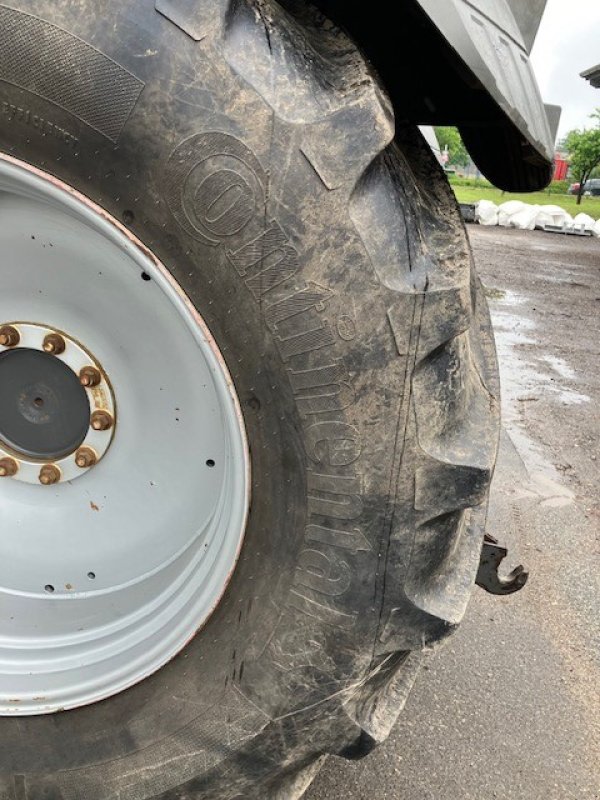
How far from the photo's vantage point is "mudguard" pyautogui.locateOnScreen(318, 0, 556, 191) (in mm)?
1009

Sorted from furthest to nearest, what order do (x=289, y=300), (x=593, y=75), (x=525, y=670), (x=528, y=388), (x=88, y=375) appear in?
(x=593, y=75) → (x=528, y=388) → (x=525, y=670) → (x=88, y=375) → (x=289, y=300)

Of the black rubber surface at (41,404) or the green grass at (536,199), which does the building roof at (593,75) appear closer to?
the green grass at (536,199)

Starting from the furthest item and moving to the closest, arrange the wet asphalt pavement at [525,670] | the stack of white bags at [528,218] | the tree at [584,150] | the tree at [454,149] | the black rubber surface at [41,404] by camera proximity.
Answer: the tree at [454,149], the tree at [584,150], the stack of white bags at [528,218], the wet asphalt pavement at [525,670], the black rubber surface at [41,404]

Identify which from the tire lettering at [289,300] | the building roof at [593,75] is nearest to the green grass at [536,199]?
the building roof at [593,75]

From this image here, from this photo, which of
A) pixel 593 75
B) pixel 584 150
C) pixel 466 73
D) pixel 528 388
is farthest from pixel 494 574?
pixel 584 150

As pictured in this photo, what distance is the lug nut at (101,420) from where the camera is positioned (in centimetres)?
125

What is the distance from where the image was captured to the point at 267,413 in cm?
103

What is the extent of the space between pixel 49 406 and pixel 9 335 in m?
0.14

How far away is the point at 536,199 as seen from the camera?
30.2 metres

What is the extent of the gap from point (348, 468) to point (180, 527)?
378 mm

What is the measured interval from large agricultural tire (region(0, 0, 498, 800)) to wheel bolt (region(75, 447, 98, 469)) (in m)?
0.03

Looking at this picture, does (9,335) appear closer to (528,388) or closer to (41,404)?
(41,404)

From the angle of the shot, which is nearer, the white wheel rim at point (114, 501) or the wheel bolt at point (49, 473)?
the white wheel rim at point (114, 501)

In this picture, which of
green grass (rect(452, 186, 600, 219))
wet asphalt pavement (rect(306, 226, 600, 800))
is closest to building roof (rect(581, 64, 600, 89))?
wet asphalt pavement (rect(306, 226, 600, 800))
